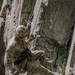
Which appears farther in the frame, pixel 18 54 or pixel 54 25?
pixel 54 25

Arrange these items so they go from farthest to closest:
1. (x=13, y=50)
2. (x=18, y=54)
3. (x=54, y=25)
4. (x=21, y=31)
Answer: (x=54, y=25) → (x=18, y=54) → (x=13, y=50) → (x=21, y=31)

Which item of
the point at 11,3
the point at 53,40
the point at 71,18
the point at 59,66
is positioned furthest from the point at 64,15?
the point at 11,3

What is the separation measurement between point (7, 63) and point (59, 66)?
2.00 m

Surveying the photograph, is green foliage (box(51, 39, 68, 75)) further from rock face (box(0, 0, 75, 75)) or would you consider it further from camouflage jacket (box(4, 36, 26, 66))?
camouflage jacket (box(4, 36, 26, 66))

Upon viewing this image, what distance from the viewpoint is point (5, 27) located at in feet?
53.7

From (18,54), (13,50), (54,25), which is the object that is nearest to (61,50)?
(54,25)

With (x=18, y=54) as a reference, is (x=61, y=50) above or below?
below

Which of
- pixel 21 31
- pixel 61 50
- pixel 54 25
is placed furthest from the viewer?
pixel 54 25

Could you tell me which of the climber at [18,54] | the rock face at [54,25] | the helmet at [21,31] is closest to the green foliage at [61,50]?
the rock face at [54,25]

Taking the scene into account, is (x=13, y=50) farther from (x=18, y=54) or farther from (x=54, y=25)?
(x=54, y=25)

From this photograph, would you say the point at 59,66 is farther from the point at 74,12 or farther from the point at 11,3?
the point at 11,3

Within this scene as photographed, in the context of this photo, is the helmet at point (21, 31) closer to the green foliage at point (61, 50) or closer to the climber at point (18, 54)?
the climber at point (18, 54)

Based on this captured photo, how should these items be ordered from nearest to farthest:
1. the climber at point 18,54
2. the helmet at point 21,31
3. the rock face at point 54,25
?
the helmet at point 21,31 < the climber at point 18,54 < the rock face at point 54,25

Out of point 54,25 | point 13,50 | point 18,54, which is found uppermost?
point 54,25
